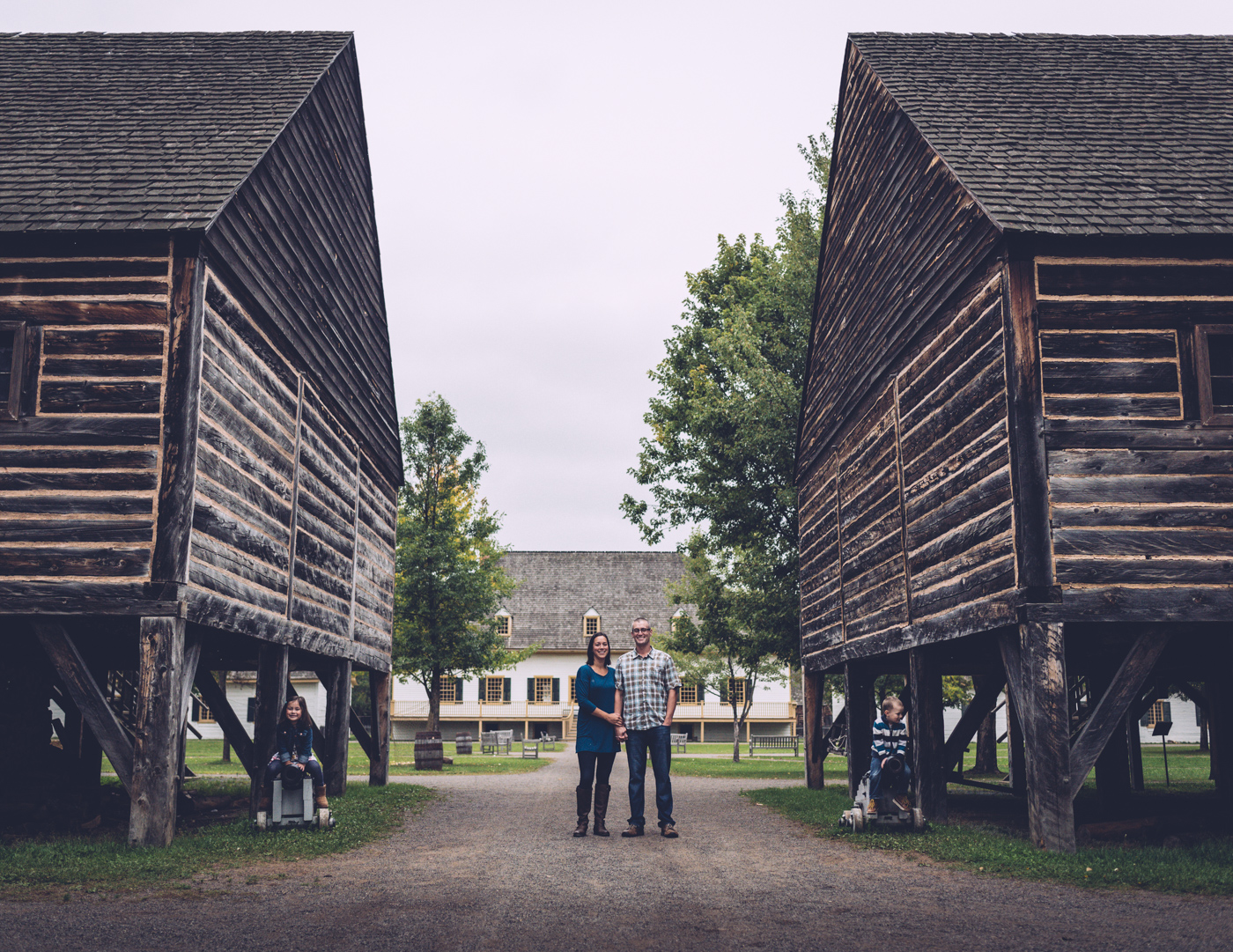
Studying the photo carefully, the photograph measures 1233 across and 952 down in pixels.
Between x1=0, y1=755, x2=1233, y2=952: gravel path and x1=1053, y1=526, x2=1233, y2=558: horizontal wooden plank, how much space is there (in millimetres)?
2951

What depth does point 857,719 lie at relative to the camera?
16.0 metres

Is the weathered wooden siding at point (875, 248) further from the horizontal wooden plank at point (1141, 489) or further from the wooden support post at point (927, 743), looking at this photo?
the wooden support post at point (927, 743)

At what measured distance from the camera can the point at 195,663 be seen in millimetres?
9555

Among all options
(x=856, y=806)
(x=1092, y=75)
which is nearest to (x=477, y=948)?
(x=856, y=806)

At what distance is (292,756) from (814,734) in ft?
34.7

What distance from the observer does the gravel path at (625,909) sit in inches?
217

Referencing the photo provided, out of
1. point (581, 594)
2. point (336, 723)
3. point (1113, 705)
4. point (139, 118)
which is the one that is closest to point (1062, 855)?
point (1113, 705)

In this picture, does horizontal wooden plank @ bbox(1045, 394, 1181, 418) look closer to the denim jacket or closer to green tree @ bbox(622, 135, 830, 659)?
the denim jacket

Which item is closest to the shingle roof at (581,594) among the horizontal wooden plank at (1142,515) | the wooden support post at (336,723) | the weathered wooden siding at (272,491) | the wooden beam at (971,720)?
the wooden support post at (336,723)

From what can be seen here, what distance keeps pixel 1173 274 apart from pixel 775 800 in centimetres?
895

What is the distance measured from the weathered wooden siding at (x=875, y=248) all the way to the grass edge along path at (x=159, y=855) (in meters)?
8.23

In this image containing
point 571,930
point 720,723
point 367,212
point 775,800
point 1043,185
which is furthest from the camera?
point 720,723

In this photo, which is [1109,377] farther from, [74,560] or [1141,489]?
[74,560]

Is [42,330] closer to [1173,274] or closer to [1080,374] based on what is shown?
[1080,374]
